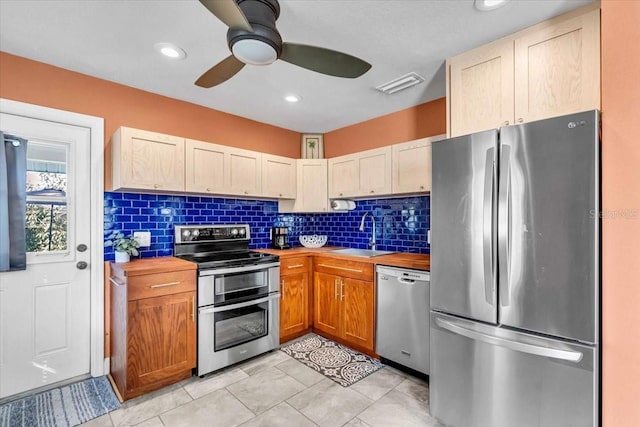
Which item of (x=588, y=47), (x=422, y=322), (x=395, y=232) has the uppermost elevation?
(x=588, y=47)

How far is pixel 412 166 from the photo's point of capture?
289 cm

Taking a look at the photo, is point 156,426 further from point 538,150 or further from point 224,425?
point 538,150

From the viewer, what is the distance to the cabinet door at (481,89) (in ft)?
6.45

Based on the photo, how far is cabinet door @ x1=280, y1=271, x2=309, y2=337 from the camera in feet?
10.4

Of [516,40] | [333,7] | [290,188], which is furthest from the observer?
[290,188]

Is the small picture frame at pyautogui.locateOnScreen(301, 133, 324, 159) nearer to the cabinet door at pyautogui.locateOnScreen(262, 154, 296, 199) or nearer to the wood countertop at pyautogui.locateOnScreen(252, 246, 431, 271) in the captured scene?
the cabinet door at pyautogui.locateOnScreen(262, 154, 296, 199)

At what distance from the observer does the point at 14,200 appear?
87.6 inches

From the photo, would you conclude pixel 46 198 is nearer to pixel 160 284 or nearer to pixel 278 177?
pixel 160 284

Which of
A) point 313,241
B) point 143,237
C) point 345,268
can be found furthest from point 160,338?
point 313,241

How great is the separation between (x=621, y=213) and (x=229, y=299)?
104 inches

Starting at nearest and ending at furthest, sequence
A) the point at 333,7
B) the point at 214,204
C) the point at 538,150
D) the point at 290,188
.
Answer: the point at 538,150, the point at 333,7, the point at 214,204, the point at 290,188

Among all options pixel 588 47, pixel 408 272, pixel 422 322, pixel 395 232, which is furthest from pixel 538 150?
→ pixel 395 232

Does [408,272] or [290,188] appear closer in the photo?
[408,272]

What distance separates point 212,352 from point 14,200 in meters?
1.87
